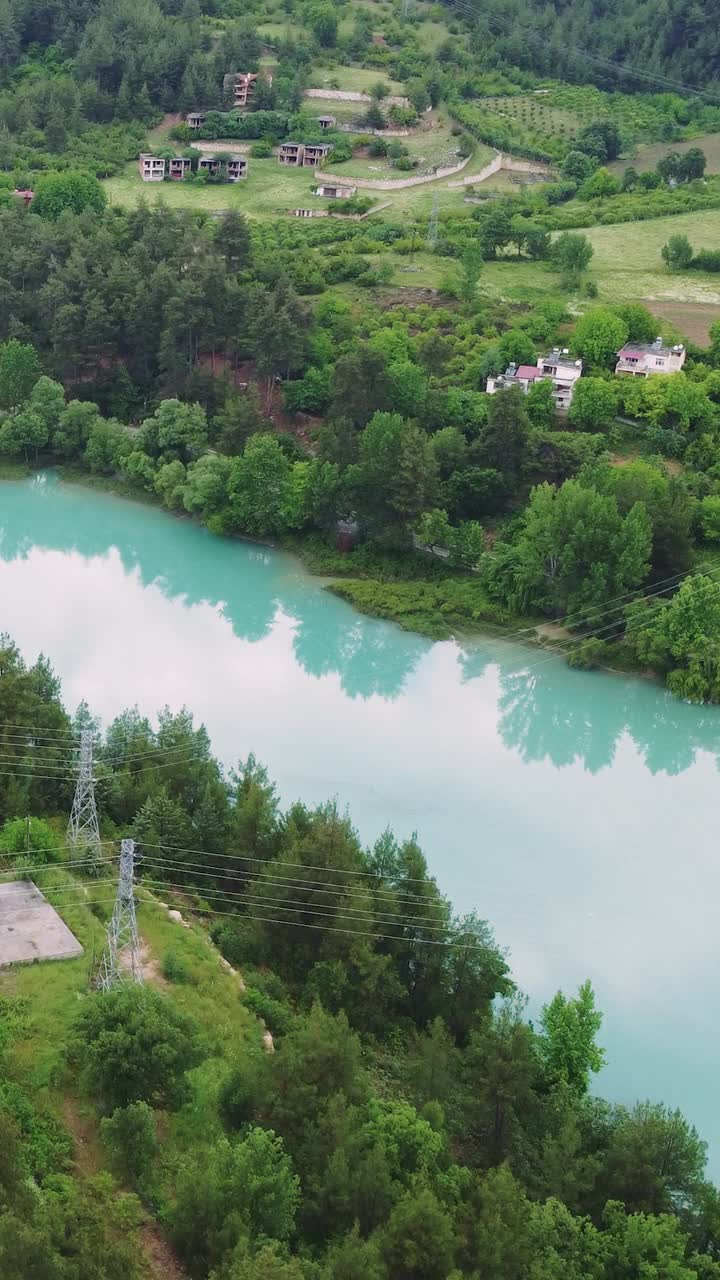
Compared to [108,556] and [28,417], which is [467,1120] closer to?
[108,556]

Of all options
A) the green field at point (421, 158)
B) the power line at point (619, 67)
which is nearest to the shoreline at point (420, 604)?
the green field at point (421, 158)

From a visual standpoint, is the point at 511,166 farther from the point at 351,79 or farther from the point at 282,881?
the point at 282,881

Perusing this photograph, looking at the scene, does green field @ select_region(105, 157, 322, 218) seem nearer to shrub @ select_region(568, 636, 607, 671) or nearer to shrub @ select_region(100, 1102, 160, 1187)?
shrub @ select_region(568, 636, 607, 671)

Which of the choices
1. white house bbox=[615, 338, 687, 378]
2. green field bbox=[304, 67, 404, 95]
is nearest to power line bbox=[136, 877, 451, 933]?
white house bbox=[615, 338, 687, 378]

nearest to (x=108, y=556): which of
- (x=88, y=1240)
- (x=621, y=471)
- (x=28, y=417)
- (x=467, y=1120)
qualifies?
(x=28, y=417)

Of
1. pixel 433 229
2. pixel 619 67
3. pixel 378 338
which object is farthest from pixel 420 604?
pixel 619 67
